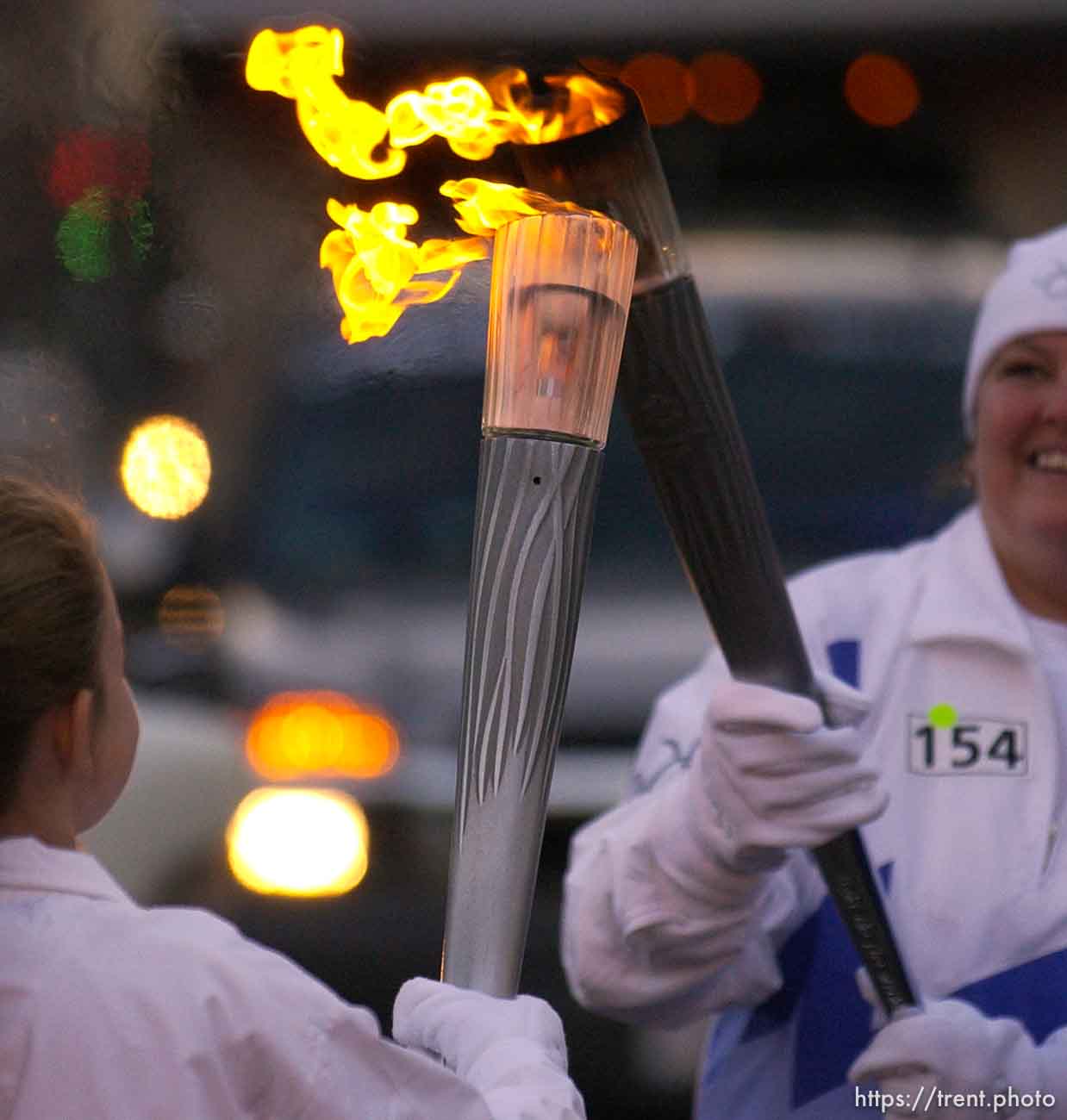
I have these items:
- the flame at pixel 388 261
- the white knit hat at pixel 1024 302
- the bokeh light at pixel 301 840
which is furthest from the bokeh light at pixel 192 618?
the flame at pixel 388 261

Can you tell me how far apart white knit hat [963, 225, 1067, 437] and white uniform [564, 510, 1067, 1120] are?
0.23 m

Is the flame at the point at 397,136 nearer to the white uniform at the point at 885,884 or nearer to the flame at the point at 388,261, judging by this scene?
the flame at the point at 388,261

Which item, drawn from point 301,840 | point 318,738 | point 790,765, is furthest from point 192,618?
point 790,765

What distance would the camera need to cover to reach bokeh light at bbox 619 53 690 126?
475 centimetres

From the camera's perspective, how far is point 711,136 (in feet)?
16.3

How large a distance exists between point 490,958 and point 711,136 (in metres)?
3.94

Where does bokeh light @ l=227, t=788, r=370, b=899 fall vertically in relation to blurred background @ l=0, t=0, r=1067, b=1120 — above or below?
below

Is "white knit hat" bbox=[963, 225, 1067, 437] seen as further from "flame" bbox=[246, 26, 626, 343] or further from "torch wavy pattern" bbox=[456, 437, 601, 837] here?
"torch wavy pattern" bbox=[456, 437, 601, 837]

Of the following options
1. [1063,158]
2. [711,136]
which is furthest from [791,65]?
[1063,158]

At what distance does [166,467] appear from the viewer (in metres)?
3.24

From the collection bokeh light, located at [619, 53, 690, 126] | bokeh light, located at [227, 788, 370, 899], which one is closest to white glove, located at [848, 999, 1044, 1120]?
bokeh light, located at [227, 788, 370, 899]

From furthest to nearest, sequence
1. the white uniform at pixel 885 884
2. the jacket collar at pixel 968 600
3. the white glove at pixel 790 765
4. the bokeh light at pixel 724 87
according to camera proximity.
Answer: the bokeh light at pixel 724 87 < the jacket collar at pixel 968 600 < the white uniform at pixel 885 884 < the white glove at pixel 790 765

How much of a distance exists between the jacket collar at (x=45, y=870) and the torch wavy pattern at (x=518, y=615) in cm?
25

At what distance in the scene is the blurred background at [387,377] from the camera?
1.85 m
